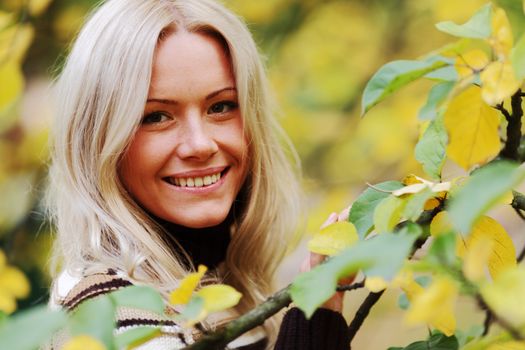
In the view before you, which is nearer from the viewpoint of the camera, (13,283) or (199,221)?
(199,221)

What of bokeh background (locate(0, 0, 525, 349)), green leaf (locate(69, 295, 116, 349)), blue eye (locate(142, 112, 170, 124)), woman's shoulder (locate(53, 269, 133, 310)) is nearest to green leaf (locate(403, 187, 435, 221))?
green leaf (locate(69, 295, 116, 349))

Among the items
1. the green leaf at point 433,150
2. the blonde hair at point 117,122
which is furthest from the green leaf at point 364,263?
the blonde hair at point 117,122

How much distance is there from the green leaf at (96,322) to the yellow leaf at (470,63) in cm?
34

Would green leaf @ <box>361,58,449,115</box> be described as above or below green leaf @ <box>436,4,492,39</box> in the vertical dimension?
below

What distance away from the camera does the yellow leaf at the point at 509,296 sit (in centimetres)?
46

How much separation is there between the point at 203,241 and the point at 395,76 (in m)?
0.97

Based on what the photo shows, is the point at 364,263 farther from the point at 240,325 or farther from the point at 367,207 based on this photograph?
the point at 367,207

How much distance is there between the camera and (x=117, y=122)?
1.33m

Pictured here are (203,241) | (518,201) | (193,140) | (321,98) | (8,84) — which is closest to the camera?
(518,201)

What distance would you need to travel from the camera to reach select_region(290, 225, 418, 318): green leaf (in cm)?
48

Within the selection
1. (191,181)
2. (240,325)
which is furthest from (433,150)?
(191,181)

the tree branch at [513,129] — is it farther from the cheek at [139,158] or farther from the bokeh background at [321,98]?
the bokeh background at [321,98]

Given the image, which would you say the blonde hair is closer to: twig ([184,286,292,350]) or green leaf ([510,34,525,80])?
twig ([184,286,292,350])

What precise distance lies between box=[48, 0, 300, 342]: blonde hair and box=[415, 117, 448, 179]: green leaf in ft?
1.97
